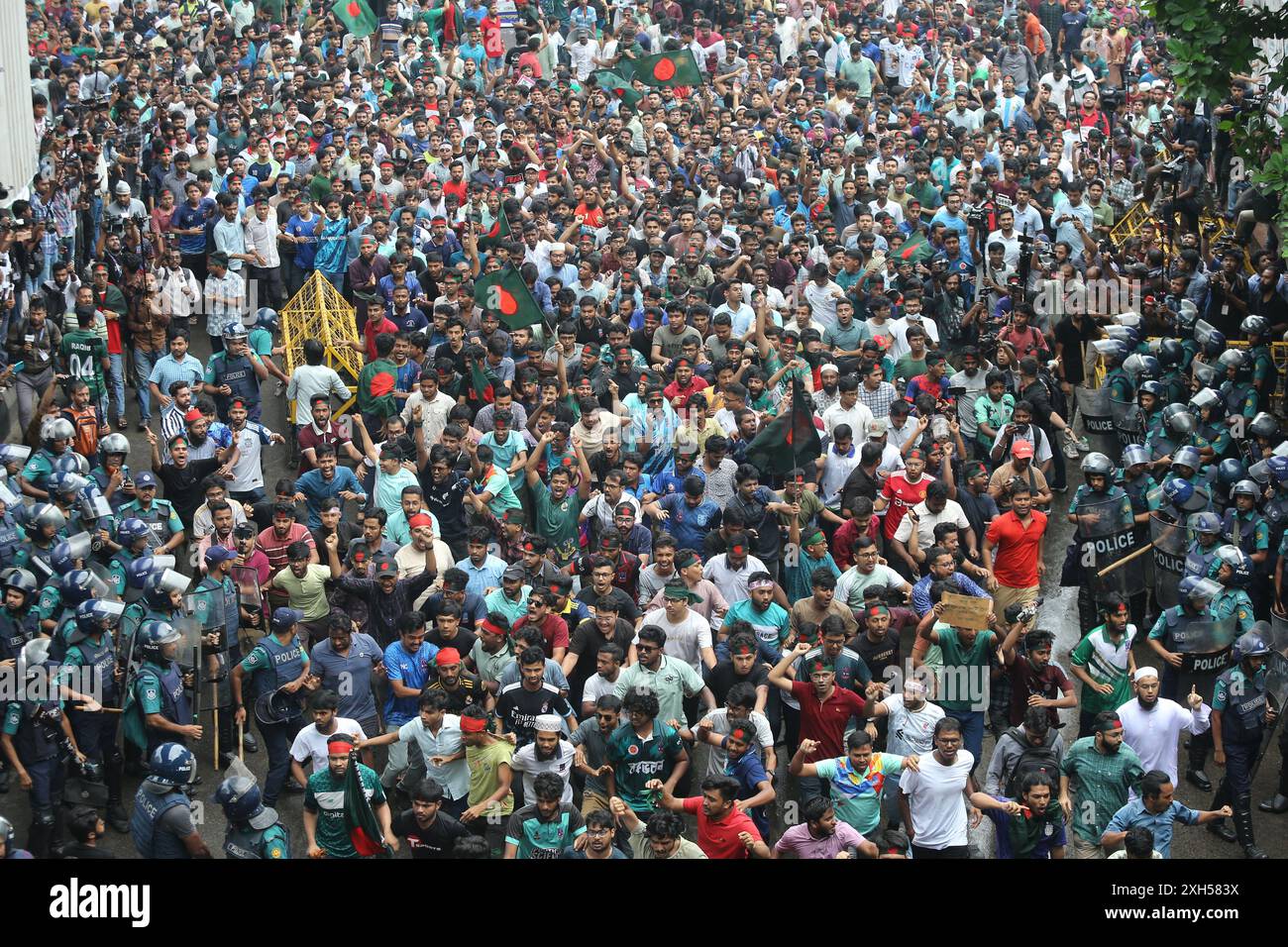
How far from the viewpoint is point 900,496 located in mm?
14766

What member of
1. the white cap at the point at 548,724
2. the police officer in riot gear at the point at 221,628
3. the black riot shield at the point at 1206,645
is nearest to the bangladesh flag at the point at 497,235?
the police officer in riot gear at the point at 221,628

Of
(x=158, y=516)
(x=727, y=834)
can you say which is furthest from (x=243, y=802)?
(x=158, y=516)

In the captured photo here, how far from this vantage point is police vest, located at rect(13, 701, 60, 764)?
477 inches

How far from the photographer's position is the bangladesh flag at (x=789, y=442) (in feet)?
48.2

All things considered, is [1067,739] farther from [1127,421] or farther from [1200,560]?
[1127,421]

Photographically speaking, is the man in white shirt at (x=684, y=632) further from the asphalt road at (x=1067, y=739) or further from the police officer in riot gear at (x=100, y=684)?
the police officer in riot gear at (x=100, y=684)

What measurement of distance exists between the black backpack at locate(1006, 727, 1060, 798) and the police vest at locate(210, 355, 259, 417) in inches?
319

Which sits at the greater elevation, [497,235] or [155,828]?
[497,235]

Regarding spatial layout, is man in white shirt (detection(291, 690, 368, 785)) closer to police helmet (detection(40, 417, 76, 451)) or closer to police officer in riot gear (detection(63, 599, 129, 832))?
police officer in riot gear (detection(63, 599, 129, 832))

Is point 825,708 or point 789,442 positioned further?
point 789,442

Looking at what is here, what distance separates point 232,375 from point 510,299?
2.57 metres

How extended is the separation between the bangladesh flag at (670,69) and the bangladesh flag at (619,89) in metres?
0.35
